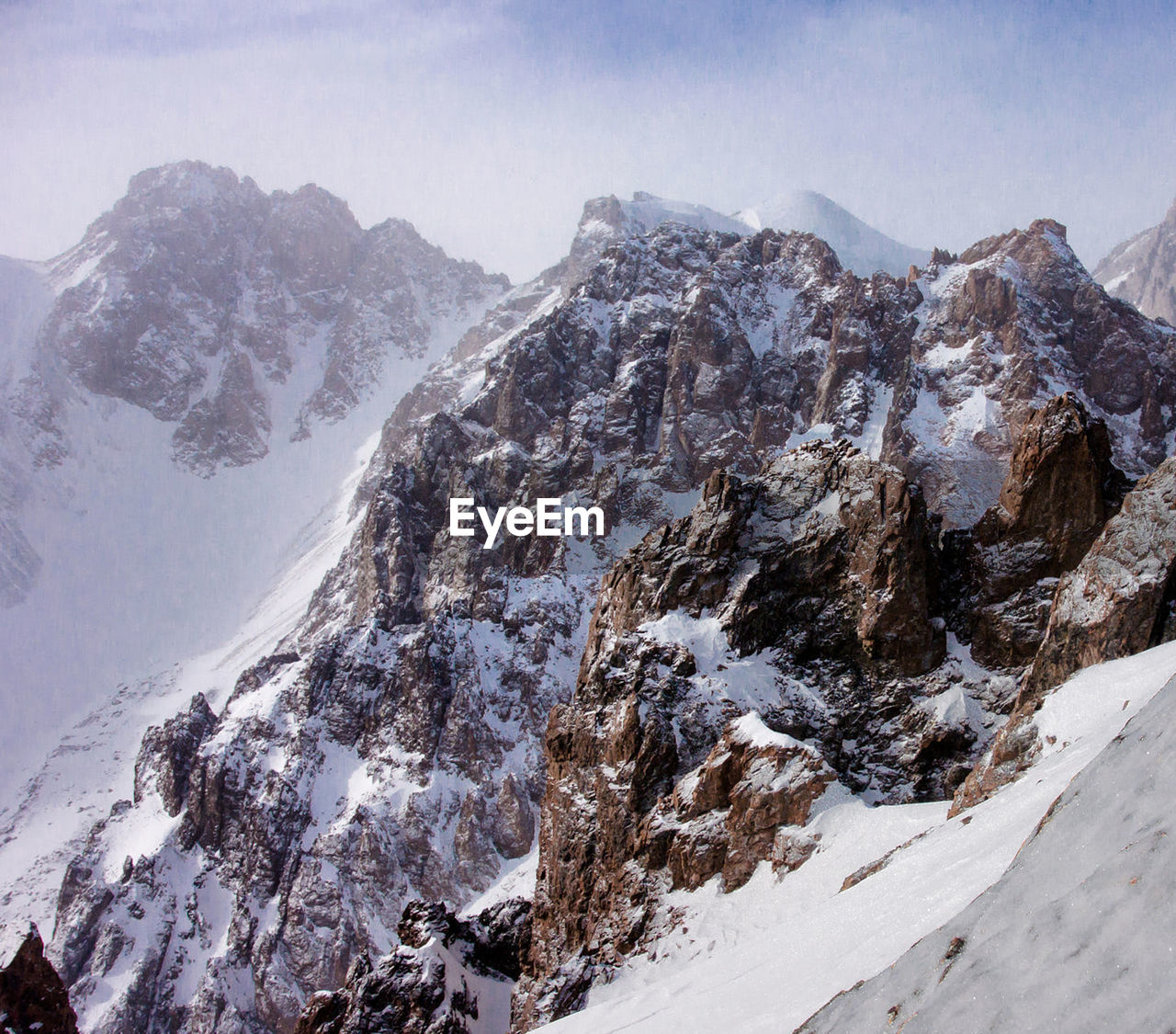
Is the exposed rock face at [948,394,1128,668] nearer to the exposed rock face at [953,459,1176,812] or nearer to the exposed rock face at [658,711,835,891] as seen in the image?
the exposed rock face at [953,459,1176,812]

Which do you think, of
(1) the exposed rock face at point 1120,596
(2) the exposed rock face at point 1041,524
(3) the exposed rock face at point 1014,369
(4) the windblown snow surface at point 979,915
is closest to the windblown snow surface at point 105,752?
(4) the windblown snow surface at point 979,915

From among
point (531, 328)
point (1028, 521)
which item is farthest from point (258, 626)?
point (1028, 521)

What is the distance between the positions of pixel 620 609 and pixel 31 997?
3429 cm

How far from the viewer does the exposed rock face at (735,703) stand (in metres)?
34.5

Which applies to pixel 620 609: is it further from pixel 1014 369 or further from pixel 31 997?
pixel 1014 369

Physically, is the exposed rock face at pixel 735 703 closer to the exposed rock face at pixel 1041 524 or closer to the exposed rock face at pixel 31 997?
the exposed rock face at pixel 1041 524

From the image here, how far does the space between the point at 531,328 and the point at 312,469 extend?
74.0m

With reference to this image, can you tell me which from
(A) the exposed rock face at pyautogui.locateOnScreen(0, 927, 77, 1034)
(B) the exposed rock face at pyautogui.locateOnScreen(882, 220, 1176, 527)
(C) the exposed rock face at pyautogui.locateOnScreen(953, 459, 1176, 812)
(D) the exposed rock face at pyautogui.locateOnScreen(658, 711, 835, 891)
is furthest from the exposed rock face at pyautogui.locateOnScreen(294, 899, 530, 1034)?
(B) the exposed rock face at pyautogui.locateOnScreen(882, 220, 1176, 527)

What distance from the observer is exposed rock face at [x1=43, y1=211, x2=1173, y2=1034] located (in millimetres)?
43312

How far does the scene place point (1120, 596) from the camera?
31656mm

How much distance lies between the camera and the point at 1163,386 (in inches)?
4065

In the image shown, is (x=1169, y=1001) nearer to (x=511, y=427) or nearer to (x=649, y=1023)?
(x=649, y=1023)

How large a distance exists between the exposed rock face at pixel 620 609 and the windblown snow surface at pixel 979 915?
3.44 m

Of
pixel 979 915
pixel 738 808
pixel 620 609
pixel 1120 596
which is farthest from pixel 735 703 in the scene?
pixel 979 915
